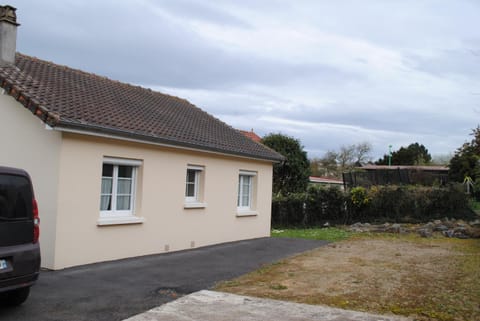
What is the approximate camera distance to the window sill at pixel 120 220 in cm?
1075

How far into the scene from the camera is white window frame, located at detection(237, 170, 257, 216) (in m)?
16.5

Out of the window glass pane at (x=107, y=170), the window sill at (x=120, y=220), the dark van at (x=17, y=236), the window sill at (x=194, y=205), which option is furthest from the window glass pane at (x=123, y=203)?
the dark van at (x=17, y=236)

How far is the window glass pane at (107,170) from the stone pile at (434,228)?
11689 mm

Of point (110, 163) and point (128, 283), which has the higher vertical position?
point (110, 163)

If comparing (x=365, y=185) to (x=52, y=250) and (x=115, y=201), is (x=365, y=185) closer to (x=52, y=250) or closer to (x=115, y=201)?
(x=115, y=201)

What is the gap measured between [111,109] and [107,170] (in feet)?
5.89

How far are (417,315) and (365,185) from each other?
55.5 ft

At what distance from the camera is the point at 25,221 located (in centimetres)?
664

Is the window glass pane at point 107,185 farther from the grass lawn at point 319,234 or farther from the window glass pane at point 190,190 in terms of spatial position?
the grass lawn at point 319,234

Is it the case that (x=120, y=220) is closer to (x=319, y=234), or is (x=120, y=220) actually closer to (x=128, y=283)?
(x=128, y=283)

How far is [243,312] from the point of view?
277 inches

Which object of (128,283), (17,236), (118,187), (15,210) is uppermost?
(118,187)

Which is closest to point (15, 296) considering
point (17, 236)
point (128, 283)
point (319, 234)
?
point (17, 236)

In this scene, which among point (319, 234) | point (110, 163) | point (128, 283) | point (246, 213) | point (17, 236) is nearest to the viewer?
point (17, 236)
